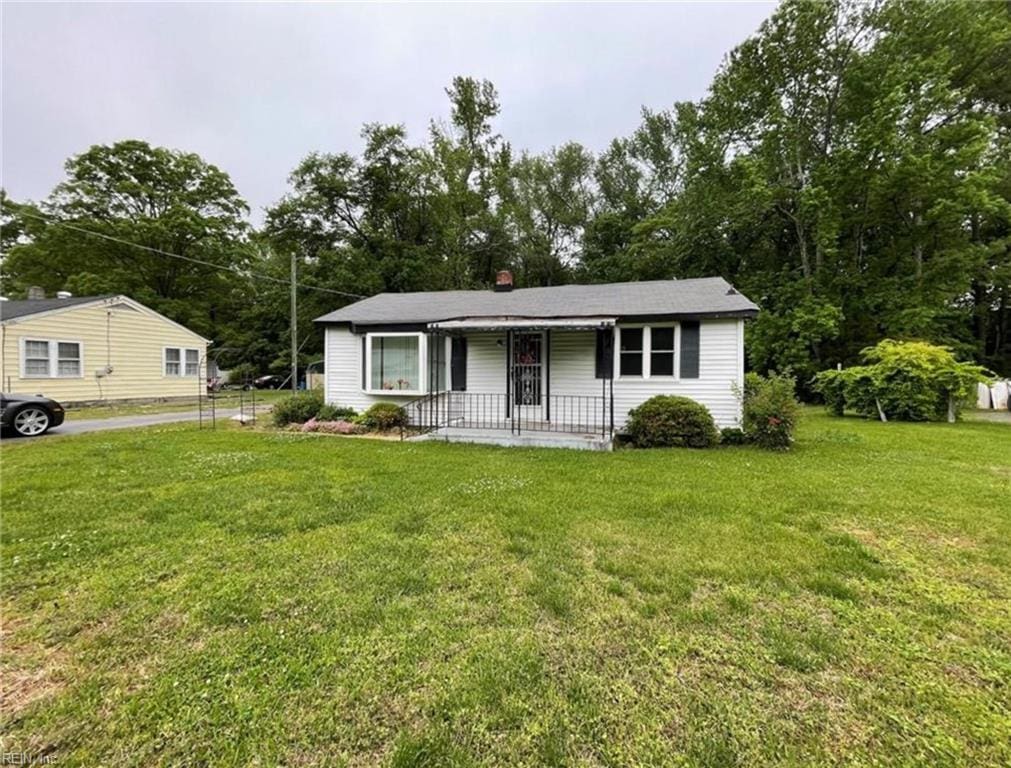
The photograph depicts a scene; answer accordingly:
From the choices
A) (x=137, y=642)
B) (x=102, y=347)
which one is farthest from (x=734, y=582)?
(x=102, y=347)

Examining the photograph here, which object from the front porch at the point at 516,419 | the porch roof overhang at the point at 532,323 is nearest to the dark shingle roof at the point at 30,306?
the front porch at the point at 516,419

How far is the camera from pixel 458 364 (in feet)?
36.8

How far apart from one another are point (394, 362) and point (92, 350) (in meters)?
12.8

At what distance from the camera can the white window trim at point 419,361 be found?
10891mm

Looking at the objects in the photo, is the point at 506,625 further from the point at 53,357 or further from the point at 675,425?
the point at 53,357

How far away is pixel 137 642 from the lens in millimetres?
2596

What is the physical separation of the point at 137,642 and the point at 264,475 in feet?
13.3

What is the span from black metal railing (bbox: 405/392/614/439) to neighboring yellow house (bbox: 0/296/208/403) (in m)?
13.1

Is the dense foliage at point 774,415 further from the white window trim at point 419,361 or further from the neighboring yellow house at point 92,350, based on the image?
the neighboring yellow house at point 92,350

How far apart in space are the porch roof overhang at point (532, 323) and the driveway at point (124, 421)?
780cm

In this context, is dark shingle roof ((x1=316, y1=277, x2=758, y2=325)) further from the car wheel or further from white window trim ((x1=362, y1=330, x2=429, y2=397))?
the car wheel

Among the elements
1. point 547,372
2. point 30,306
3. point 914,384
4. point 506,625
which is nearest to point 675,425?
point 547,372

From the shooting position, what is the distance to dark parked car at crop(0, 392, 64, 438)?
9484mm

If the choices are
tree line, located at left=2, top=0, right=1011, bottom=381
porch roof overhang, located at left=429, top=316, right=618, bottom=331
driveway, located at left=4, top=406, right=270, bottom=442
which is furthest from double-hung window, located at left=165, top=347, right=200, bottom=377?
porch roof overhang, located at left=429, top=316, right=618, bottom=331
